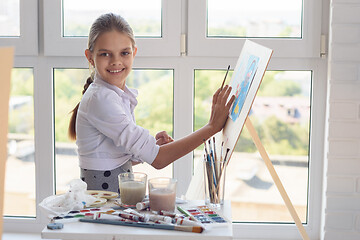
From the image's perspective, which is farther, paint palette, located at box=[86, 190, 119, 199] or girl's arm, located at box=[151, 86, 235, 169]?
girl's arm, located at box=[151, 86, 235, 169]

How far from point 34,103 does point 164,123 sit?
0.65 meters

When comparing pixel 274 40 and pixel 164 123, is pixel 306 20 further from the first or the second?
pixel 164 123

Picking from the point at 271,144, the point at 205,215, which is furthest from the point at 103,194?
the point at 271,144

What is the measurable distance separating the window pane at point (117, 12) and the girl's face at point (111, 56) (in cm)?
62

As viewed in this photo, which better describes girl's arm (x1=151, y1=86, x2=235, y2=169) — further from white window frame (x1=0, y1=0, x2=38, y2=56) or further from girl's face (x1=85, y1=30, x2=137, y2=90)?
white window frame (x1=0, y1=0, x2=38, y2=56)

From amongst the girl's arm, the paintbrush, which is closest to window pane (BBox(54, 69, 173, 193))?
the girl's arm

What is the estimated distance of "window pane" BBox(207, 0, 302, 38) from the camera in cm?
250

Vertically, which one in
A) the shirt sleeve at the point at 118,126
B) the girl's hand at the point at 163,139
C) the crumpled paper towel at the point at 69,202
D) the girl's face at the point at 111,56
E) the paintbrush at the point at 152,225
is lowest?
the paintbrush at the point at 152,225

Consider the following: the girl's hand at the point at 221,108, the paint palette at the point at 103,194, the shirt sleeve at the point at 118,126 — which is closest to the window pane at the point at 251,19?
the girl's hand at the point at 221,108

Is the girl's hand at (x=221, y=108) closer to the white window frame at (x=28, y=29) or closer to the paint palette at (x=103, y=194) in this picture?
the paint palette at (x=103, y=194)

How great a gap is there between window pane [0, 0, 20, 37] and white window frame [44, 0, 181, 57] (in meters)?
0.16

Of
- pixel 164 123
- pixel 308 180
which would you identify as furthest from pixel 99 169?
pixel 308 180

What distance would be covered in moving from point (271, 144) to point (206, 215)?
1.16m

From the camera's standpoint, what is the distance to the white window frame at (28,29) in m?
2.54
